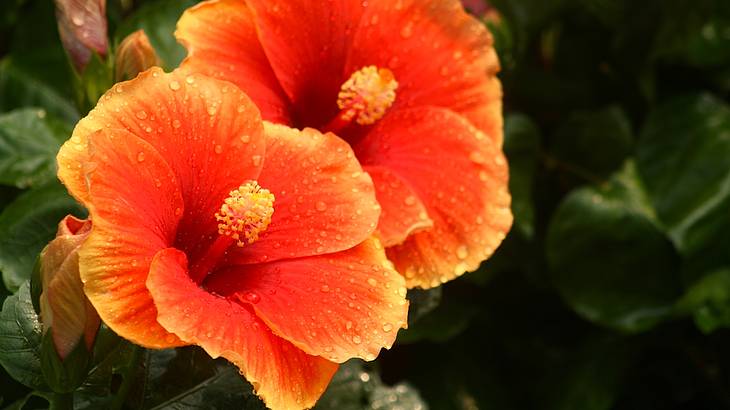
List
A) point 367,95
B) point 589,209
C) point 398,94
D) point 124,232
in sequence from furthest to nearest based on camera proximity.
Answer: point 589,209 < point 398,94 < point 367,95 < point 124,232

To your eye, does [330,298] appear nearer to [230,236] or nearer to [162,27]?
[230,236]

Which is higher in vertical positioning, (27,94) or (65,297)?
(65,297)

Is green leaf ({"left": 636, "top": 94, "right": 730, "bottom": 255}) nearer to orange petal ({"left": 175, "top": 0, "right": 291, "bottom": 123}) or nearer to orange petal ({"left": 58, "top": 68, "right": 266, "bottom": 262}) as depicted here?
orange petal ({"left": 175, "top": 0, "right": 291, "bottom": 123})

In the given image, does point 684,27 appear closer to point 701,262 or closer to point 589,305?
point 701,262

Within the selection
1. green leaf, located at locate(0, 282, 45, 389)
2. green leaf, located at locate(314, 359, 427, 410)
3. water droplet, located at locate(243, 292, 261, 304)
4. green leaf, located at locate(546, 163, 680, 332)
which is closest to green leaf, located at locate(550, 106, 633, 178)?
green leaf, located at locate(546, 163, 680, 332)

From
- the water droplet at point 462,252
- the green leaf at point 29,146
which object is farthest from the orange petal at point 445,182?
the green leaf at point 29,146

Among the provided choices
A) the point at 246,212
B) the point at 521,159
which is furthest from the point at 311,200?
the point at 521,159
